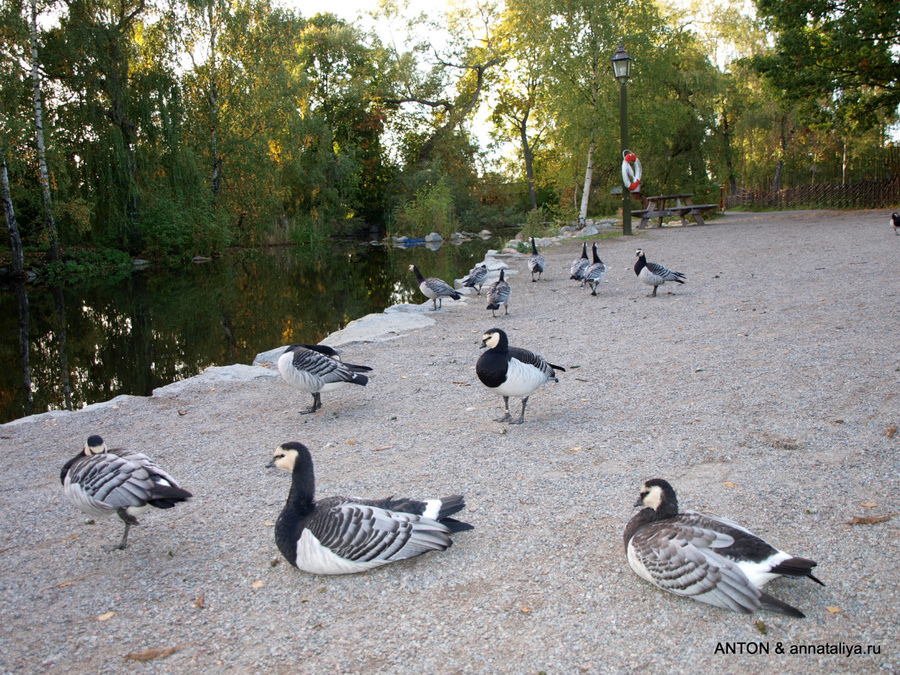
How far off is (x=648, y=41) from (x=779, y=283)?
20999 millimetres

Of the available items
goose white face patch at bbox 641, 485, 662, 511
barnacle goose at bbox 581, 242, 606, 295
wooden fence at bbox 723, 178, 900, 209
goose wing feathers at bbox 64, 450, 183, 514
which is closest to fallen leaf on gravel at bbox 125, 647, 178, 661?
goose wing feathers at bbox 64, 450, 183, 514

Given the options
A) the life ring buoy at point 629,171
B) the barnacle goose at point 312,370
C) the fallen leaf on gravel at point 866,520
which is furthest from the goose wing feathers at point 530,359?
the life ring buoy at point 629,171

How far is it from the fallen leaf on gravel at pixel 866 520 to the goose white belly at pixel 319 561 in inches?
118

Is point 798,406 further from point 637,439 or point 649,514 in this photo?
point 649,514

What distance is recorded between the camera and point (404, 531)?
12.5 ft

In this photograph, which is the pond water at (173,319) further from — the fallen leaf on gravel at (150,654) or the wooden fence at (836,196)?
the wooden fence at (836,196)

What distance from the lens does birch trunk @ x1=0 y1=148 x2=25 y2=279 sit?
920 inches

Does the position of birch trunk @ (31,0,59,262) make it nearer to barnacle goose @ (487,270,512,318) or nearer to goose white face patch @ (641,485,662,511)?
barnacle goose @ (487,270,512,318)

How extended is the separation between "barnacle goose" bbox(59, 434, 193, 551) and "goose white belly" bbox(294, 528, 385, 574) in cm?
91

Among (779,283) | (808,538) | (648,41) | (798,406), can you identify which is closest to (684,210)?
(648,41)

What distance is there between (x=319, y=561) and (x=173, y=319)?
1424 cm

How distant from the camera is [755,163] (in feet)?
163

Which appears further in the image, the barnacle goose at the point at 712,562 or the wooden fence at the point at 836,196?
the wooden fence at the point at 836,196

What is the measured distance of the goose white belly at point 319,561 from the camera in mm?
3793
